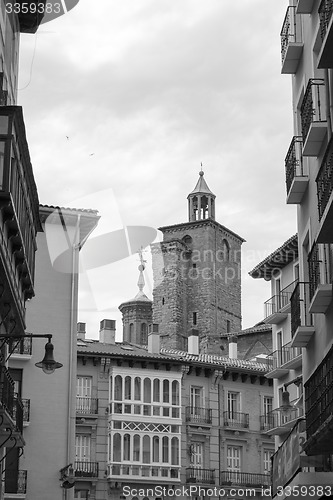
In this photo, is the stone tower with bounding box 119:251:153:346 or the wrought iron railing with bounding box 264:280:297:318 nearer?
the wrought iron railing with bounding box 264:280:297:318

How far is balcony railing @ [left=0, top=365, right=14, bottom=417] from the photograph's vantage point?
19.4 m

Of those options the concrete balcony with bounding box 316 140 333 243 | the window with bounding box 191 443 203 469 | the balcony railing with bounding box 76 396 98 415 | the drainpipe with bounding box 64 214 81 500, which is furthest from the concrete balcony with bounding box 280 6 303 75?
the window with bounding box 191 443 203 469

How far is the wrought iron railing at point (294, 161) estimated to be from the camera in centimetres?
2198

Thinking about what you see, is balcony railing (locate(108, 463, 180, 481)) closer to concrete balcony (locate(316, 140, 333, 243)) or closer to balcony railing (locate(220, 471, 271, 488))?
balcony railing (locate(220, 471, 271, 488))

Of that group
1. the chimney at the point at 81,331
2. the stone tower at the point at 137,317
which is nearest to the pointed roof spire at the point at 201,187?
the stone tower at the point at 137,317

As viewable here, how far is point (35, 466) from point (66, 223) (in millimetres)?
8927

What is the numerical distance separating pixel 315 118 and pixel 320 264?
2.82 metres

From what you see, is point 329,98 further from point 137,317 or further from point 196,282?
point 137,317

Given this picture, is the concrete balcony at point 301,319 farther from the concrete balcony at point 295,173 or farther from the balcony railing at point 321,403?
the balcony railing at point 321,403

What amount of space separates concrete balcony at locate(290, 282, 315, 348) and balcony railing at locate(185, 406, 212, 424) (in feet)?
115

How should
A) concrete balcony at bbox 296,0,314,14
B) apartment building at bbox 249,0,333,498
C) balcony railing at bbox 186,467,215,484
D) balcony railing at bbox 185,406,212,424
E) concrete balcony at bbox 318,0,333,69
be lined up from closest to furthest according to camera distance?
concrete balcony at bbox 318,0,333,69 < apartment building at bbox 249,0,333,498 < concrete balcony at bbox 296,0,314,14 < balcony railing at bbox 186,467,215,484 < balcony railing at bbox 185,406,212,424

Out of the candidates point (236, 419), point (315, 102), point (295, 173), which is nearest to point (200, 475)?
point (236, 419)

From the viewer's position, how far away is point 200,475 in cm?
5512

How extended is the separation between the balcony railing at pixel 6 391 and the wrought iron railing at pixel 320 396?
5695 millimetres
